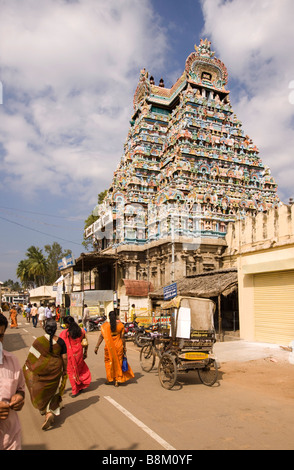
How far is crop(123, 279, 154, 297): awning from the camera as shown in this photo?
2314cm

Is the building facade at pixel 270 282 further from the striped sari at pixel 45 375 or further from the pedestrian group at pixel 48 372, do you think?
the striped sari at pixel 45 375

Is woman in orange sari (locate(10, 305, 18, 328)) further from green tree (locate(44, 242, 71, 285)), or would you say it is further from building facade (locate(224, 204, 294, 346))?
green tree (locate(44, 242, 71, 285))

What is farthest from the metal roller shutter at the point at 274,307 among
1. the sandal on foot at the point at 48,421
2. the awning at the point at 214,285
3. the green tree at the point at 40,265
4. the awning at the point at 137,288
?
the green tree at the point at 40,265

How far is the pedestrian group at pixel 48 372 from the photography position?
2955 millimetres

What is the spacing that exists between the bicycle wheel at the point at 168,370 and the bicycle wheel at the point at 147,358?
4.89 ft

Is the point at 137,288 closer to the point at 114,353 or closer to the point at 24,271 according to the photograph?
the point at 114,353

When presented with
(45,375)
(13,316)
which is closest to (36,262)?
(13,316)

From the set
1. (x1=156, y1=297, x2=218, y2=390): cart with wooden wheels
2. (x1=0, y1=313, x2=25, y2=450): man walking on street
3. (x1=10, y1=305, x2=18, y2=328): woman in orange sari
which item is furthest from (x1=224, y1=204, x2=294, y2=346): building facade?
(x1=10, y1=305, x2=18, y2=328): woman in orange sari

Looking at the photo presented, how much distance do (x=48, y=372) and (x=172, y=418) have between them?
2004 mm

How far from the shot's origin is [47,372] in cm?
518

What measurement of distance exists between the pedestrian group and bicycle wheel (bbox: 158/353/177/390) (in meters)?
0.73

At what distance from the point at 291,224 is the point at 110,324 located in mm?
8295
